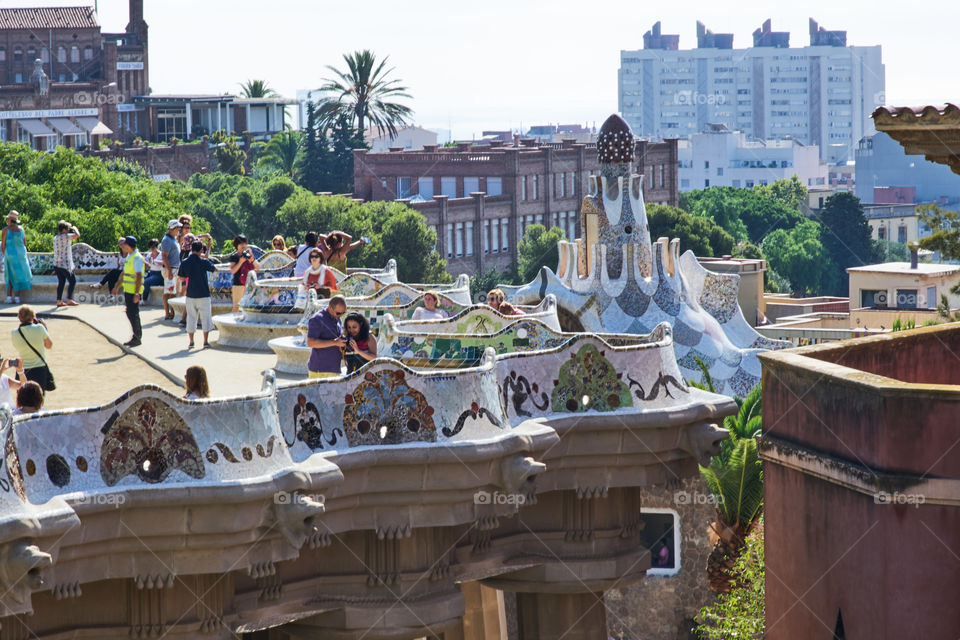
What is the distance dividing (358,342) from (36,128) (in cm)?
8859

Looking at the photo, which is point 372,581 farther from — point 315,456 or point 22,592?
point 22,592

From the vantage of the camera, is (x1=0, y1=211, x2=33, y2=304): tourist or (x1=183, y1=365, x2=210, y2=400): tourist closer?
(x1=183, y1=365, x2=210, y2=400): tourist

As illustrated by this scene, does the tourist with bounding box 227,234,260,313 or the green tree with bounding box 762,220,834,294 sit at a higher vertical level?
the tourist with bounding box 227,234,260,313

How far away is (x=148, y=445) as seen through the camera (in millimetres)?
12312

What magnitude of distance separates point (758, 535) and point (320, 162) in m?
79.4

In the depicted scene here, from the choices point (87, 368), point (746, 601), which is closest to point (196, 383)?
point (87, 368)

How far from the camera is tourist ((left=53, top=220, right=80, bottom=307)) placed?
26.4 metres

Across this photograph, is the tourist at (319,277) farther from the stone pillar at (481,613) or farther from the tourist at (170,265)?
the tourist at (170,265)

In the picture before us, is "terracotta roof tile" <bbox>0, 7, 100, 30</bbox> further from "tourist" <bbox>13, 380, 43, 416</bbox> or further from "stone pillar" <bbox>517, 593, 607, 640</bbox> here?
"tourist" <bbox>13, 380, 43, 416</bbox>

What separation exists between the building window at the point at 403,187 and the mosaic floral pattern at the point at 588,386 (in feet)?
274

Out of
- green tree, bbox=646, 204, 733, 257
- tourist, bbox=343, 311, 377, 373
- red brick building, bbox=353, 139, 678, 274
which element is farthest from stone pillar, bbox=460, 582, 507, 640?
red brick building, bbox=353, 139, 678, 274

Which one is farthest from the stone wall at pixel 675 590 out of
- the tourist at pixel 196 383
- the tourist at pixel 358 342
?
the tourist at pixel 196 383

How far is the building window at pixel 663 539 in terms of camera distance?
89.3ft

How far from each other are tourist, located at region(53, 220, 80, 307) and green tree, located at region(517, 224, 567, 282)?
6391cm
